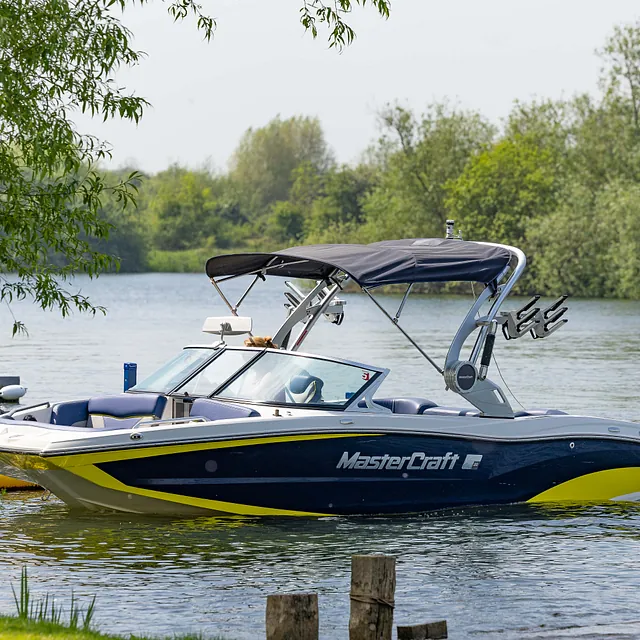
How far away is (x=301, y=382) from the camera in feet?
39.2

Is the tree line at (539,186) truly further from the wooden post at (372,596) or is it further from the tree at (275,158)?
the wooden post at (372,596)

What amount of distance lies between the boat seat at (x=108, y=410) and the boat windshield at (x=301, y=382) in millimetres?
677

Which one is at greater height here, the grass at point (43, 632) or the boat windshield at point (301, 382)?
the boat windshield at point (301, 382)

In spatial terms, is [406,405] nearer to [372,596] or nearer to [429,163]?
[372,596]

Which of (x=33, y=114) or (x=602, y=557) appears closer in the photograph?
(x=602, y=557)

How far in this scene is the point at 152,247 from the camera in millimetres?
123250

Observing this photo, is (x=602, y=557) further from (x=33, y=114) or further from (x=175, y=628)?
(x=33, y=114)

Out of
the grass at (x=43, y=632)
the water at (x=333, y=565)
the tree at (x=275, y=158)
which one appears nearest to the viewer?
the grass at (x=43, y=632)

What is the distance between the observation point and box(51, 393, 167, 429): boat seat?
40.2 feet

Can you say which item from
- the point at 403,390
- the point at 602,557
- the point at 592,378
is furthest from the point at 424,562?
the point at 592,378

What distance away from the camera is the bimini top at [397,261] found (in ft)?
39.4

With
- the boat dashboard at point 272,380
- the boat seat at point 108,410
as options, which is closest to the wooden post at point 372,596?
the boat dashboard at point 272,380

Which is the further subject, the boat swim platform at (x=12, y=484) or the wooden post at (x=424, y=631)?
the boat swim platform at (x=12, y=484)

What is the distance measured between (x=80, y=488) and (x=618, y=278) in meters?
55.7
